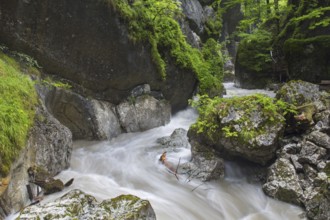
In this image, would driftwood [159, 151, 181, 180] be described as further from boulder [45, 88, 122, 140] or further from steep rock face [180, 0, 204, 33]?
steep rock face [180, 0, 204, 33]

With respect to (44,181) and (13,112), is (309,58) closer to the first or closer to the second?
(44,181)

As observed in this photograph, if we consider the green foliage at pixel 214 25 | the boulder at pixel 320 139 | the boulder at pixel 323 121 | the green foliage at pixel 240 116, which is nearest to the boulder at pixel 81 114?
the green foliage at pixel 240 116

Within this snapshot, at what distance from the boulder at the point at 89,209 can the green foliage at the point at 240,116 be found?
3547 millimetres

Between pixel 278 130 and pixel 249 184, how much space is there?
1.44 m

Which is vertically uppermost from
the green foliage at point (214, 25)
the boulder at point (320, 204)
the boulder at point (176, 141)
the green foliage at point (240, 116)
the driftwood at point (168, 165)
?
the green foliage at point (214, 25)

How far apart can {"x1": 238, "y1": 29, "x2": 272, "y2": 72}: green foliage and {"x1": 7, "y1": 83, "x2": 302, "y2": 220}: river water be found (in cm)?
954

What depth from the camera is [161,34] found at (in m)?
11.4

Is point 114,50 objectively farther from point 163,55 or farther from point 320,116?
point 320,116

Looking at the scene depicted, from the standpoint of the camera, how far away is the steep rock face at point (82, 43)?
25.0 feet

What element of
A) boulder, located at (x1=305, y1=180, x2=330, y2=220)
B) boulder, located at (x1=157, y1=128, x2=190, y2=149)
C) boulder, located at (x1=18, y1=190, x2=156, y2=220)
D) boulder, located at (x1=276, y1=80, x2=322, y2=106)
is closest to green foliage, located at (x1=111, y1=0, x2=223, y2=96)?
boulder, located at (x1=157, y1=128, x2=190, y2=149)

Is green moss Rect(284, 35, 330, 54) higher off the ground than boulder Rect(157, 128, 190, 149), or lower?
higher

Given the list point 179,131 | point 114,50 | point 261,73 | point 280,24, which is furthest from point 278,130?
point 280,24

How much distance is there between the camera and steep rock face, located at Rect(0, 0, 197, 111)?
301 inches

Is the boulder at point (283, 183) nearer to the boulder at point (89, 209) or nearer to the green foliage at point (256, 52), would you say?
the boulder at point (89, 209)
